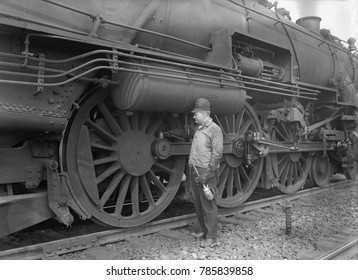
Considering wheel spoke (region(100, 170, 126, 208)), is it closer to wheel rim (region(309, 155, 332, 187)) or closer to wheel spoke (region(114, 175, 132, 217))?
wheel spoke (region(114, 175, 132, 217))

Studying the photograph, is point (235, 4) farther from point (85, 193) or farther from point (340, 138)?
point (340, 138)

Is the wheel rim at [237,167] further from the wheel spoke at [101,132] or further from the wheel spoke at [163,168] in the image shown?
the wheel spoke at [101,132]

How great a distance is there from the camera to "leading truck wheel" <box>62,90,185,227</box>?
12.3 ft

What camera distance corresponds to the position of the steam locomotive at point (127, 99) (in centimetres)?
312

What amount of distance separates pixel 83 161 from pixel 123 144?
52cm

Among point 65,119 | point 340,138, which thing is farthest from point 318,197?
point 65,119

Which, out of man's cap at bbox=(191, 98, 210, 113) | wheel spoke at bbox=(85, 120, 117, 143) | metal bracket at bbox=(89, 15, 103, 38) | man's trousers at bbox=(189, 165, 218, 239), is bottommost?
man's trousers at bbox=(189, 165, 218, 239)

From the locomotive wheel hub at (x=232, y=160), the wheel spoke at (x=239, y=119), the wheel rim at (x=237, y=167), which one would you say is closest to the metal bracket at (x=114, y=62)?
the wheel rim at (x=237, y=167)

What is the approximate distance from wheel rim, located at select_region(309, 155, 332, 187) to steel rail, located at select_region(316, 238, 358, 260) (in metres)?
3.51

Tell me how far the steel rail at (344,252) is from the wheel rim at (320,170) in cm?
351

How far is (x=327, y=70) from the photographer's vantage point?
7.23 m

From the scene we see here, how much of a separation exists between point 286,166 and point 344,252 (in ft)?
10.1

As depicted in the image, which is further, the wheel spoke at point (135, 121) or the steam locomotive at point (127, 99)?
the wheel spoke at point (135, 121)

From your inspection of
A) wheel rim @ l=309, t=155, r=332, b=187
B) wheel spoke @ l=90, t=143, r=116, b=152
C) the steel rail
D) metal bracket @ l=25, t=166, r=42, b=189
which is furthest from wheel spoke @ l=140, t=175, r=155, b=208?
wheel rim @ l=309, t=155, r=332, b=187
